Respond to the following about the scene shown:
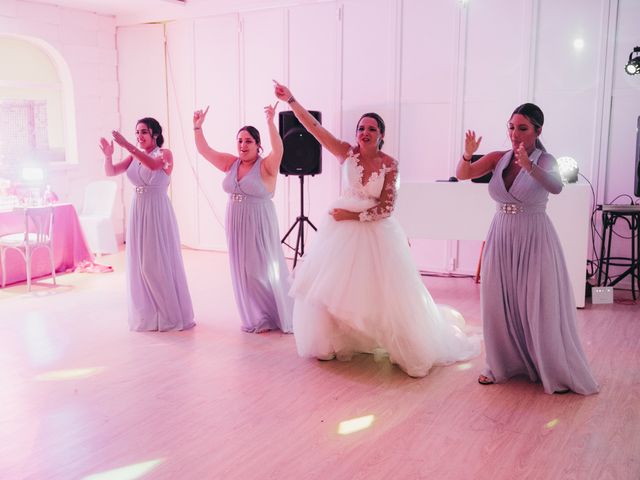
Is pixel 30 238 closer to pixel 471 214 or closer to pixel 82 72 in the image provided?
pixel 82 72

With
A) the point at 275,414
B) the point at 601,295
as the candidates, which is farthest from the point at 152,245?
the point at 601,295

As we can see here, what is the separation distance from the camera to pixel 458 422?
3.35m

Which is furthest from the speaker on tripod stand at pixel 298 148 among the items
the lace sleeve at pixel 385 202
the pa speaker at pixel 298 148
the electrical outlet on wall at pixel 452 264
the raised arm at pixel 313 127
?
the lace sleeve at pixel 385 202

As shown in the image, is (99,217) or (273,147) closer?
(273,147)

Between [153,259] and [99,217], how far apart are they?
3.35 meters

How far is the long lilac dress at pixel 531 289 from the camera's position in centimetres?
362

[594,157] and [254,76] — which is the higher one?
[254,76]

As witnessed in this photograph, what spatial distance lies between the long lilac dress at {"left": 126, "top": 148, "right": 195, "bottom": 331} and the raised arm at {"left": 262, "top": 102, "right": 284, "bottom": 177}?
2.79 feet

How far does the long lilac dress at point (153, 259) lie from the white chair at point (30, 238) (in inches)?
74.1

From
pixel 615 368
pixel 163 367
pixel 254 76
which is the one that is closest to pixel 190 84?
pixel 254 76

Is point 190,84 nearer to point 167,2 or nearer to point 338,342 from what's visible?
point 167,2

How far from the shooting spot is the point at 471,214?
5922 mm

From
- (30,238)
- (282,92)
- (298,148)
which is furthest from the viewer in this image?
(298,148)

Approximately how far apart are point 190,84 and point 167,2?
1037mm
